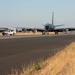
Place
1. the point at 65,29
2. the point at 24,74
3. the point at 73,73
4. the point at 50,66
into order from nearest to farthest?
the point at 73,73 → the point at 24,74 → the point at 50,66 → the point at 65,29

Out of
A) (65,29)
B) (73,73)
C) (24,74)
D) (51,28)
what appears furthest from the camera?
(65,29)

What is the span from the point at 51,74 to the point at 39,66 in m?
2.19

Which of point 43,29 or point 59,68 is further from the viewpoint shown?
point 43,29

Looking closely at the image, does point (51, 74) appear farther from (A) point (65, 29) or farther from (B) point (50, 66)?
(A) point (65, 29)

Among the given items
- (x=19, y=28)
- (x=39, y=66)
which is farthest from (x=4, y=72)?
(x=19, y=28)

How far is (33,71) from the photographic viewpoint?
41.6ft

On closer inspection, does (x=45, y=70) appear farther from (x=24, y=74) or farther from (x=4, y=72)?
(x=4, y=72)

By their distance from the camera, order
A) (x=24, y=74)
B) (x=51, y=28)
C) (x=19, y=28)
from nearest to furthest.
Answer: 1. (x=24, y=74)
2. (x=51, y=28)
3. (x=19, y=28)

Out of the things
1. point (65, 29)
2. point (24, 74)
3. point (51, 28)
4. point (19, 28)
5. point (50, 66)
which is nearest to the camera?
point (24, 74)

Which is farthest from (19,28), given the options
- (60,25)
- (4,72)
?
(4,72)

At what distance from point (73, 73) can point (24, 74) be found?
191cm

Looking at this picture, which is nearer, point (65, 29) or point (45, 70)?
point (45, 70)

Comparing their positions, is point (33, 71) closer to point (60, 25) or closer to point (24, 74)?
point (24, 74)

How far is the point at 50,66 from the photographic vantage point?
1331 cm
